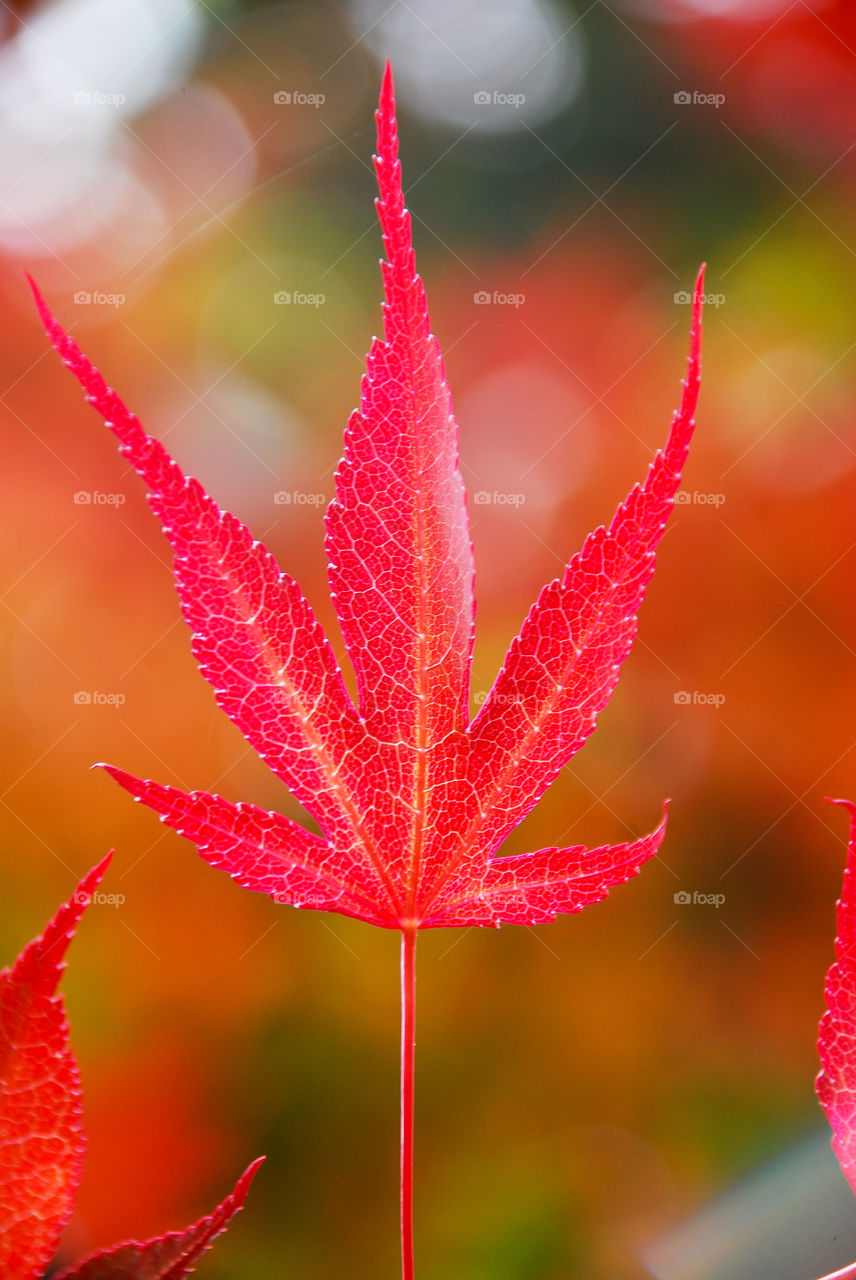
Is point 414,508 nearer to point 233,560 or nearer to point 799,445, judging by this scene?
point 233,560

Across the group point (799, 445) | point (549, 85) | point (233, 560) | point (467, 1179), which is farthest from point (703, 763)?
point (233, 560)

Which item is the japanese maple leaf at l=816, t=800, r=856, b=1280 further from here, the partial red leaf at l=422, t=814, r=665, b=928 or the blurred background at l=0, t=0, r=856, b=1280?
the blurred background at l=0, t=0, r=856, b=1280

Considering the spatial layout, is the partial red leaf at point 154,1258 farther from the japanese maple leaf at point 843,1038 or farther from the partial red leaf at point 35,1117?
the japanese maple leaf at point 843,1038

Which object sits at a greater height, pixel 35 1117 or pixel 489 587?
pixel 489 587

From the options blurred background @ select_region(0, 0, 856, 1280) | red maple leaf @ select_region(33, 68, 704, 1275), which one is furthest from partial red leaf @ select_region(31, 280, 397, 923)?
blurred background @ select_region(0, 0, 856, 1280)

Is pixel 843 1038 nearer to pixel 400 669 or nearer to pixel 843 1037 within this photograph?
pixel 843 1037

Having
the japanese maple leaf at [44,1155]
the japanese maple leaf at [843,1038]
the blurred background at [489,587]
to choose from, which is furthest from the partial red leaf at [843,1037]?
the blurred background at [489,587]

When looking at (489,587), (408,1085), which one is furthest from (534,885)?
(489,587)
